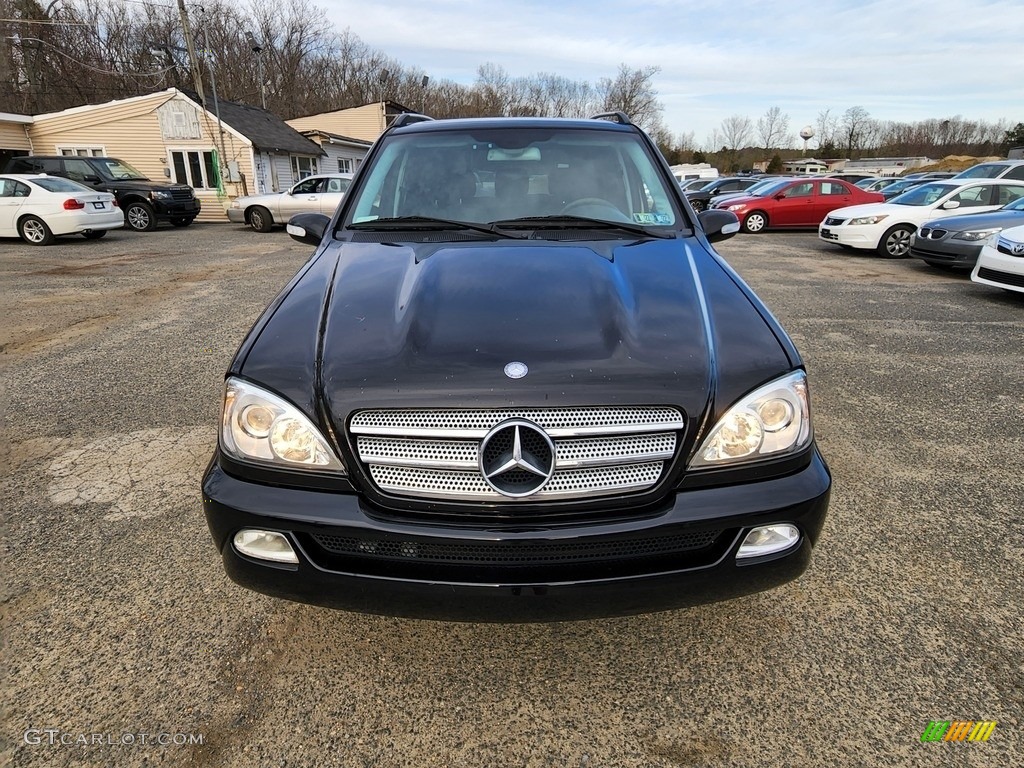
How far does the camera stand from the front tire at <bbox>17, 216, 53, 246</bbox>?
1338 centimetres

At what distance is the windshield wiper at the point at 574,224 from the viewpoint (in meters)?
2.63

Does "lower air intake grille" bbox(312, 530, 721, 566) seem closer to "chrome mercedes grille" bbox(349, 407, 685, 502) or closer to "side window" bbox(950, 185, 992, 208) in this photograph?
Answer: "chrome mercedes grille" bbox(349, 407, 685, 502)

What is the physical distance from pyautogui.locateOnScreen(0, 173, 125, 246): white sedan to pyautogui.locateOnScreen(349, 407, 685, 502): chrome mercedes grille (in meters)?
15.4

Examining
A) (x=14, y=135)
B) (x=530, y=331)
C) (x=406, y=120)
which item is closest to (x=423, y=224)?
(x=530, y=331)

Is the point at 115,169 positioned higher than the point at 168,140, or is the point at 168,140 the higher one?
the point at 168,140

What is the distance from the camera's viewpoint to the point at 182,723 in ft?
5.82

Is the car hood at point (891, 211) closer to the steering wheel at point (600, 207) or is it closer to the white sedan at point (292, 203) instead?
the steering wheel at point (600, 207)

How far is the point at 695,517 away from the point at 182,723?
5.31ft

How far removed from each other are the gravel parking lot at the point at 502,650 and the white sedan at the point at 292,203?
1381cm

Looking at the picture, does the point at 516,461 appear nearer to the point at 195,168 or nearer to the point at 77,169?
the point at 77,169

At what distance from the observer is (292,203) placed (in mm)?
16656

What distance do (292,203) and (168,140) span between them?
432 inches

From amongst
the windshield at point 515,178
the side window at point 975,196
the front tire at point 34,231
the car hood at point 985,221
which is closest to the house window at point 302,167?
the front tire at point 34,231

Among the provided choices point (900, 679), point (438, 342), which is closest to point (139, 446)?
point (438, 342)
